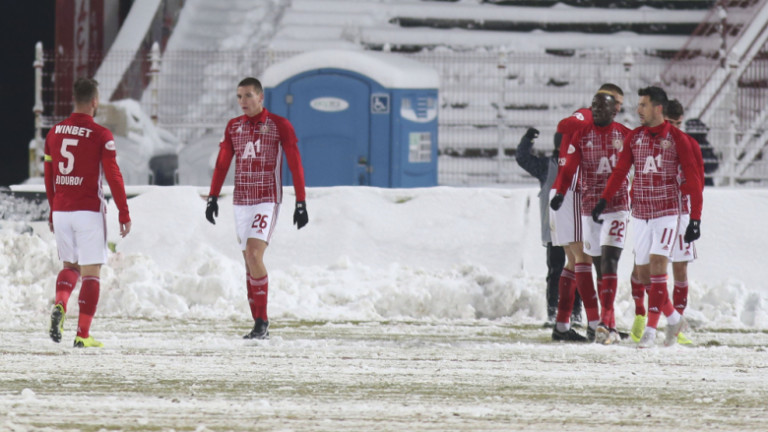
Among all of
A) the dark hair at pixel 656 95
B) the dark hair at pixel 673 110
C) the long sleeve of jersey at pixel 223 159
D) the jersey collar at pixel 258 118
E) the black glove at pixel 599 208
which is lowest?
the black glove at pixel 599 208

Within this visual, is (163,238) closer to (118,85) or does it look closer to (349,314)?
(349,314)

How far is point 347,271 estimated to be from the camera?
→ 12039 mm

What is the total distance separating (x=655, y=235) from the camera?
912 centimetres

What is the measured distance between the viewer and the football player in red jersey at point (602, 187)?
370 inches

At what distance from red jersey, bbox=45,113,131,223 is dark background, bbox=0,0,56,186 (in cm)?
1548

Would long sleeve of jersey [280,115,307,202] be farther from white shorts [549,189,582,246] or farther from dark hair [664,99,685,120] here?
dark hair [664,99,685,120]

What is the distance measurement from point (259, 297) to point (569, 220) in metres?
2.33

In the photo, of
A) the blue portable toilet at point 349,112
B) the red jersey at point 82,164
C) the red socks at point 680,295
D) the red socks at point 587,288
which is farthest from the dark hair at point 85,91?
the blue portable toilet at point 349,112

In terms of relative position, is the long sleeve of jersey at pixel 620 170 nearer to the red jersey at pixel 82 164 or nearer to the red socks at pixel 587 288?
the red socks at pixel 587 288

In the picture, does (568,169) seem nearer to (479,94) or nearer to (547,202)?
(547,202)

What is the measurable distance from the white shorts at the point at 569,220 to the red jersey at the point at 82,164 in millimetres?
3117

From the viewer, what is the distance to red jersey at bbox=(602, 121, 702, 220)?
9.06 meters

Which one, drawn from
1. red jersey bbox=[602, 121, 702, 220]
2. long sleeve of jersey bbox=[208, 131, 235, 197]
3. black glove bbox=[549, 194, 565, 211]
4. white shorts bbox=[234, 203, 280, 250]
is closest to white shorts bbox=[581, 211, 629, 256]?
red jersey bbox=[602, 121, 702, 220]

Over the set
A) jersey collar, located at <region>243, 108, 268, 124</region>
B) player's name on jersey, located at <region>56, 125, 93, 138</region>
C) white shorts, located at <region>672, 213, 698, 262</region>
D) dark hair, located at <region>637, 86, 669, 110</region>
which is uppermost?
dark hair, located at <region>637, 86, 669, 110</region>
